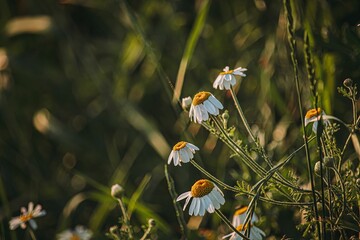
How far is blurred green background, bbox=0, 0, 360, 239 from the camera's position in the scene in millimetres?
1604

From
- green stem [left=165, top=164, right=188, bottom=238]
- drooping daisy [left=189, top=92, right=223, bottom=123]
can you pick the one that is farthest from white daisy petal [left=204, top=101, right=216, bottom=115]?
green stem [left=165, top=164, right=188, bottom=238]

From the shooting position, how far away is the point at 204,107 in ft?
2.83

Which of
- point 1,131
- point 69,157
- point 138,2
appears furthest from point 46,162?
point 138,2

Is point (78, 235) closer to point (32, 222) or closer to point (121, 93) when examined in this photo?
point (32, 222)

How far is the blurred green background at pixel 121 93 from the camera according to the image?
1.60 metres

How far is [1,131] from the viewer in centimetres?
216

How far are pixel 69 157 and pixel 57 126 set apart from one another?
0.15m

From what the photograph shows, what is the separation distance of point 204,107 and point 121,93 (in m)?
1.10

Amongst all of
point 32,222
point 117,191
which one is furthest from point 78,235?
point 117,191

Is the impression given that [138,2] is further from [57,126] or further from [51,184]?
[51,184]

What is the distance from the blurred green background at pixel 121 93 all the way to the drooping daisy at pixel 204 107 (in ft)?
1.68

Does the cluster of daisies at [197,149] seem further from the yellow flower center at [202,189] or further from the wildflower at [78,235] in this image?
the wildflower at [78,235]

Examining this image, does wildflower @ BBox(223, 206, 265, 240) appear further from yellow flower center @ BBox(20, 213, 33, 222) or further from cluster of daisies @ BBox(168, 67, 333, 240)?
yellow flower center @ BBox(20, 213, 33, 222)

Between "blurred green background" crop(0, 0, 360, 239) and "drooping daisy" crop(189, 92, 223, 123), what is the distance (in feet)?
1.68
